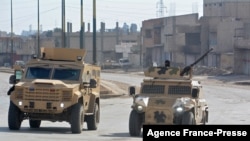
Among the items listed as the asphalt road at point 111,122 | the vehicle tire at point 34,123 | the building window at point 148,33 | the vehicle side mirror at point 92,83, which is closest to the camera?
the asphalt road at point 111,122

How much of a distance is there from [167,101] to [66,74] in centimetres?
374

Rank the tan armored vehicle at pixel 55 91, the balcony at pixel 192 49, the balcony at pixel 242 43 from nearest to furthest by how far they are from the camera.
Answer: the tan armored vehicle at pixel 55 91 < the balcony at pixel 242 43 < the balcony at pixel 192 49

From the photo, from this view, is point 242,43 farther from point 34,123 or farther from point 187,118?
A: point 187,118

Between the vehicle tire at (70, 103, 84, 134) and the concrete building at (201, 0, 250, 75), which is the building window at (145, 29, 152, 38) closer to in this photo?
the concrete building at (201, 0, 250, 75)

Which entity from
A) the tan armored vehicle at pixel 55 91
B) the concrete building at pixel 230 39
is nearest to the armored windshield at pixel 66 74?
the tan armored vehicle at pixel 55 91

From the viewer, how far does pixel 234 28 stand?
10225 cm

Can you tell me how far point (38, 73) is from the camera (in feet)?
82.6

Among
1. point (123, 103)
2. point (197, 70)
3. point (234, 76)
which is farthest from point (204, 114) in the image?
point (197, 70)

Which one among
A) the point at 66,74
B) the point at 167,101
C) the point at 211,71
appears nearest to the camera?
A: the point at 167,101

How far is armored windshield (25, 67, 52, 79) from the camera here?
2503 cm

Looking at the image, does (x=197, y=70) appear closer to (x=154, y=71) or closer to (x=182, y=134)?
(x=154, y=71)

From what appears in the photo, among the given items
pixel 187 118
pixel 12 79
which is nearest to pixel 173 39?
pixel 12 79

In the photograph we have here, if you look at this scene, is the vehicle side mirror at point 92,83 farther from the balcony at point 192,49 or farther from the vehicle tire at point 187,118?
the balcony at point 192,49

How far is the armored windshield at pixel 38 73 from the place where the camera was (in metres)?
25.0
